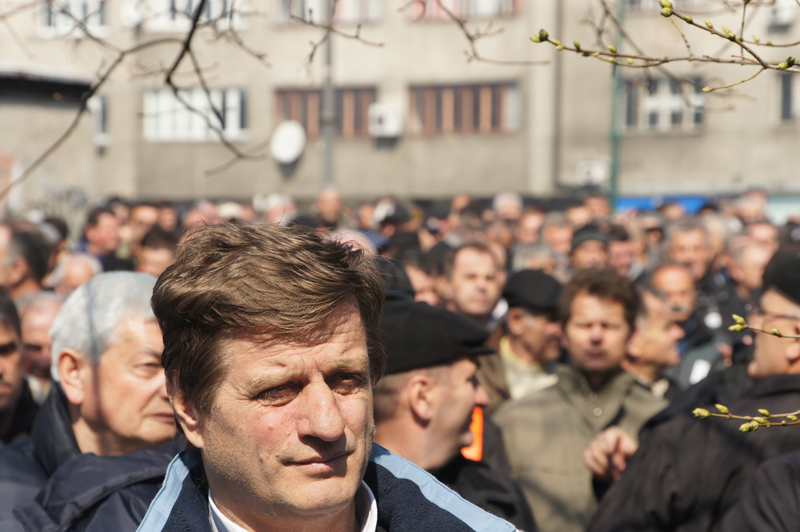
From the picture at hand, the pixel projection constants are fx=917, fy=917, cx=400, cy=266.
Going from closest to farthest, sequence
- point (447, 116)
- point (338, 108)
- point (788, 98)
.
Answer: point (788, 98)
point (447, 116)
point (338, 108)

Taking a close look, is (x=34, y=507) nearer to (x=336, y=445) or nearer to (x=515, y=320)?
(x=336, y=445)

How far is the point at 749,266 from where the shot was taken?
24.5ft

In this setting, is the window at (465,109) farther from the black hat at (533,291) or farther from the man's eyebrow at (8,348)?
the man's eyebrow at (8,348)

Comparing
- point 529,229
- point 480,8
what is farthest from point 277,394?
point 480,8

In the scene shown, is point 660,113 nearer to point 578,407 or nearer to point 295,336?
point 578,407

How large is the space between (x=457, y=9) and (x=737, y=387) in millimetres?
25510

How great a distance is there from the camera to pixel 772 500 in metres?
2.73

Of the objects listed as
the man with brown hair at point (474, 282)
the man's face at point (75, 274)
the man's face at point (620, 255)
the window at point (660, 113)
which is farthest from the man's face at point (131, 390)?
the window at point (660, 113)

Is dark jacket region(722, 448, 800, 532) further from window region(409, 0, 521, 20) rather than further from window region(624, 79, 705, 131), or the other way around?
window region(409, 0, 521, 20)

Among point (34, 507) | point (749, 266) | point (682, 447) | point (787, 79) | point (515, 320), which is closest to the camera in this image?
point (34, 507)

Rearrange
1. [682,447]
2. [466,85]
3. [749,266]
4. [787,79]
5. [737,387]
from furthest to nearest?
[466,85] → [787,79] → [749,266] → [737,387] → [682,447]

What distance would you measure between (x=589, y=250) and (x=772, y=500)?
17.9 feet

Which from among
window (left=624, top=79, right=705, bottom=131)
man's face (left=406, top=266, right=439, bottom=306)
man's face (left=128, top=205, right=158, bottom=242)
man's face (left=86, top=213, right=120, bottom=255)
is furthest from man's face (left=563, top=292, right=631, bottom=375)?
window (left=624, top=79, right=705, bottom=131)

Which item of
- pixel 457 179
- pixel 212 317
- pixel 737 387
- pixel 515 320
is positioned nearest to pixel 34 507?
pixel 212 317
